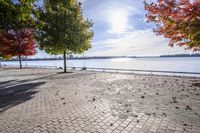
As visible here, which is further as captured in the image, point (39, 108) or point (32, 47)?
point (32, 47)

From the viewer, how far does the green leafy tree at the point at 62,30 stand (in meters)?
22.7

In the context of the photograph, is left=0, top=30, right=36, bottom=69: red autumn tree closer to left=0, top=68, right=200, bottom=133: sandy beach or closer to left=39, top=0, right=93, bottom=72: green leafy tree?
left=39, top=0, right=93, bottom=72: green leafy tree

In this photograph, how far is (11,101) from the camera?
30.4ft

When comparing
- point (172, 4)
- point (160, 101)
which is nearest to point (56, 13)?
point (172, 4)

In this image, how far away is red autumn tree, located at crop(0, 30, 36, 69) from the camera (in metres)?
32.8

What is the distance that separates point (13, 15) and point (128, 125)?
7.45m

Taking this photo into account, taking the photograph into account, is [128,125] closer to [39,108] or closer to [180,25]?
[39,108]

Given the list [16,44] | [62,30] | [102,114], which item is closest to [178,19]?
[102,114]

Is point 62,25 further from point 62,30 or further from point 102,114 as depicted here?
point 102,114

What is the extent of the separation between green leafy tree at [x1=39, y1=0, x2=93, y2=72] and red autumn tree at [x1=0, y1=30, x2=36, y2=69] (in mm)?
11973

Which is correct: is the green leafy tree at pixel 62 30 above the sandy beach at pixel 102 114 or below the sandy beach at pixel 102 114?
above

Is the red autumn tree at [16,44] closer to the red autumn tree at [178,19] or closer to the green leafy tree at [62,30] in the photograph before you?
the green leafy tree at [62,30]

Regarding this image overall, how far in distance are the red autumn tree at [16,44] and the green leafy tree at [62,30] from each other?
1197 cm

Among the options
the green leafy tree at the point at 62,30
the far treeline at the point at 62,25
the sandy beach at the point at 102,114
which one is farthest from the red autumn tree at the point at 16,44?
the sandy beach at the point at 102,114
